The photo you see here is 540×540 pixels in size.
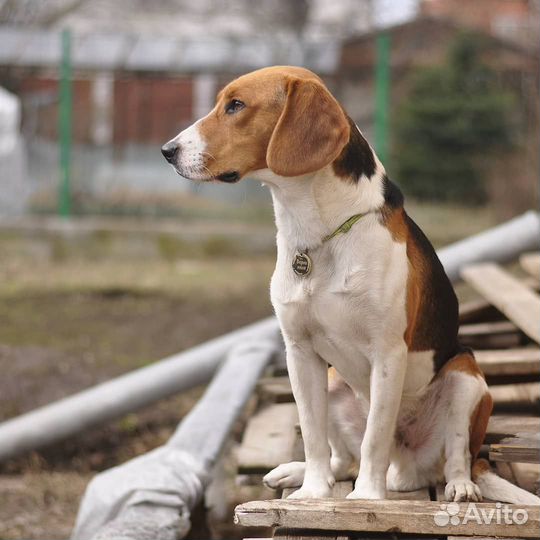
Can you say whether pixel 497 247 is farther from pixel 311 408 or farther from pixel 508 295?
pixel 311 408

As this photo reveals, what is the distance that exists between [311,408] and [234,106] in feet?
2.96

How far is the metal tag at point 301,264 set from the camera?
9.07 feet

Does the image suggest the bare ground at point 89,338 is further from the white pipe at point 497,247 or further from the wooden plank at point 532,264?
the wooden plank at point 532,264

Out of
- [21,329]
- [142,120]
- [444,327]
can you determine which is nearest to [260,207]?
[142,120]

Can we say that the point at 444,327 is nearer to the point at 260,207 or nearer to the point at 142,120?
the point at 260,207

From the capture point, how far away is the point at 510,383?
4242 mm

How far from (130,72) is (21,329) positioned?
4.73m

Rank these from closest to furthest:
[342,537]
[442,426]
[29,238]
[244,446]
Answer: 1. [342,537]
2. [442,426]
3. [244,446]
4. [29,238]

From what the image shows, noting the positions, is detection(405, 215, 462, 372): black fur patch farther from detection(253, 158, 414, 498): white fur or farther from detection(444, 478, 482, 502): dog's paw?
detection(444, 478, 482, 502): dog's paw

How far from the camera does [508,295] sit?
470 centimetres

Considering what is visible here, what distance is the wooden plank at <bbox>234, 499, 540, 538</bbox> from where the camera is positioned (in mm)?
2547

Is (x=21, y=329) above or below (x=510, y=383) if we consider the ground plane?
below

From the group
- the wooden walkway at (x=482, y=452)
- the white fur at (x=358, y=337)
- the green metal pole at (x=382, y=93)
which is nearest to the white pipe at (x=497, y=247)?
the wooden walkway at (x=482, y=452)

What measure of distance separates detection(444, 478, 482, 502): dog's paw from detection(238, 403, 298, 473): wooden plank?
1.05 meters
